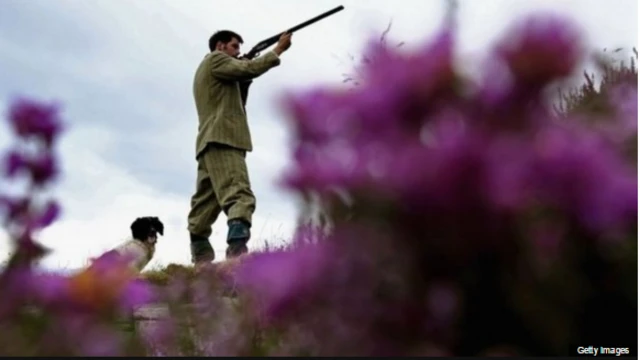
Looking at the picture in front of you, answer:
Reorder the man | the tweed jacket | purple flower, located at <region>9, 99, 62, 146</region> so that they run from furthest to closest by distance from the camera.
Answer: the tweed jacket
the man
purple flower, located at <region>9, 99, 62, 146</region>

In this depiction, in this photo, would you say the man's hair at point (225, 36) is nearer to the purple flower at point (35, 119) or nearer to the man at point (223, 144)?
the man at point (223, 144)

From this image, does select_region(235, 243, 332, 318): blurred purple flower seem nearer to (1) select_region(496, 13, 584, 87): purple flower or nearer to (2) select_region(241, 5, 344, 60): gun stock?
(1) select_region(496, 13, 584, 87): purple flower

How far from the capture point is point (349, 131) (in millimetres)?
1017

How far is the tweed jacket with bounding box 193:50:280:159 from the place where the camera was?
7.17 metres

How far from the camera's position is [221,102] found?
289 inches

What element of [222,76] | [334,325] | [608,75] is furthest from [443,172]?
[222,76]

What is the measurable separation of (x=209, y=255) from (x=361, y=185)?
22.1 feet

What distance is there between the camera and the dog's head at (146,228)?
705cm

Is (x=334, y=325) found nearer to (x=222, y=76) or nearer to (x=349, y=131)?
(x=349, y=131)

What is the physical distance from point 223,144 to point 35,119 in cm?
557

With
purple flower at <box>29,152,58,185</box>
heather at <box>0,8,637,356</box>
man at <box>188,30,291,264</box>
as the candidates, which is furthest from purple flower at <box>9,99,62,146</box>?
man at <box>188,30,291,264</box>

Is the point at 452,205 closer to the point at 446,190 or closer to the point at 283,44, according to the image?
the point at 446,190

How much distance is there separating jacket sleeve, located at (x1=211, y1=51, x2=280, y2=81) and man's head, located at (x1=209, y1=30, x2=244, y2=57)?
27cm

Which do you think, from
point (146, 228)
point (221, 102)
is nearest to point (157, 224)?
point (146, 228)
